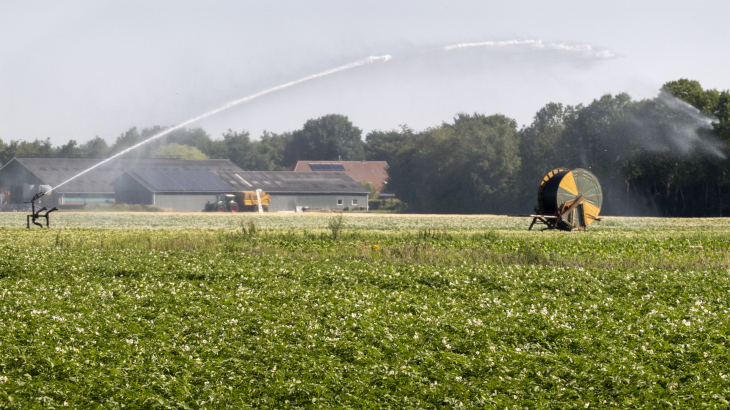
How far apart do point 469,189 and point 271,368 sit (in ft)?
294

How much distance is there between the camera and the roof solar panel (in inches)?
3699

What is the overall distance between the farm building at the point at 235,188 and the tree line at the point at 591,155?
8.34 metres

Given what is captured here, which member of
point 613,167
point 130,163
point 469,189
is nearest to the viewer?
point 613,167

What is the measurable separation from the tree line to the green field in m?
53.2

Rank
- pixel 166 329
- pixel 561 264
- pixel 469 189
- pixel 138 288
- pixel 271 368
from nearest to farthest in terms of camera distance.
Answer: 1. pixel 271 368
2. pixel 166 329
3. pixel 138 288
4. pixel 561 264
5. pixel 469 189

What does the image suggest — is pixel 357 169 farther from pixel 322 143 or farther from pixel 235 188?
pixel 235 188

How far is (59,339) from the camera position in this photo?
11383 millimetres

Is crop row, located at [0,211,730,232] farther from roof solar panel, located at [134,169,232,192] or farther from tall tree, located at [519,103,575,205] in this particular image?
roof solar panel, located at [134,169,232,192]

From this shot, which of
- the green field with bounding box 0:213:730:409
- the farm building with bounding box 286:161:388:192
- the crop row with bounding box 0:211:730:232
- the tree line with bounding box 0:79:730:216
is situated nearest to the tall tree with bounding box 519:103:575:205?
the tree line with bounding box 0:79:730:216

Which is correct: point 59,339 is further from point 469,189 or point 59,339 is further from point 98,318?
point 469,189

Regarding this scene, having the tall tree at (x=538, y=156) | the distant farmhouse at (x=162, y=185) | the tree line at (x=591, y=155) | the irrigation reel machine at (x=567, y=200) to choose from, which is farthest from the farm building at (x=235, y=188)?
the irrigation reel machine at (x=567, y=200)

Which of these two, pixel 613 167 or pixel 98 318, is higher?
pixel 613 167

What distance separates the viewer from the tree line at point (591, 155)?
6988cm

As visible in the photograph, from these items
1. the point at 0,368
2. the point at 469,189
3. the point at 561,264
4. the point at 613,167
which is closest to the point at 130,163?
the point at 469,189
